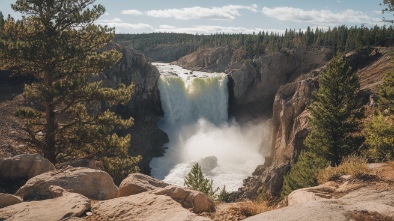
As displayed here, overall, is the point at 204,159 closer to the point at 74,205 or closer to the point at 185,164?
the point at 185,164

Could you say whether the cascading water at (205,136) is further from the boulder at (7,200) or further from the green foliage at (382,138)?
the boulder at (7,200)

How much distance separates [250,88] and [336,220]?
72063 millimetres

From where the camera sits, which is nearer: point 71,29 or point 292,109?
point 71,29

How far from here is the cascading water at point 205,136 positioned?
50.2 metres

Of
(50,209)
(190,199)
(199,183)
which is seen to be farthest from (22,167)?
(199,183)

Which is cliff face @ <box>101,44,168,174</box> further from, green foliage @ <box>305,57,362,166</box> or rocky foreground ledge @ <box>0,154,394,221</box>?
rocky foreground ledge @ <box>0,154,394,221</box>

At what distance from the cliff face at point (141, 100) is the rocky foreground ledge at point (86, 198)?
4505 centimetres

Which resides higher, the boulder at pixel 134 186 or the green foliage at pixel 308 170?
the boulder at pixel 134 186

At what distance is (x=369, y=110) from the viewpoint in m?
32.8

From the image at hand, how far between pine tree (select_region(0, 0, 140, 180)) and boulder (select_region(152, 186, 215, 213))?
956 centimetres

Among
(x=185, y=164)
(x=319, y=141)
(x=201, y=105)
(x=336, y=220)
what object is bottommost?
(x=185, y=164)

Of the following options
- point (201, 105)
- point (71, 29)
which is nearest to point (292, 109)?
point (201, 105)

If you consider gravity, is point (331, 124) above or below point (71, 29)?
below

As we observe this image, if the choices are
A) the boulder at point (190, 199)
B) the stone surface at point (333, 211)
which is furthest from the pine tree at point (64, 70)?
the stone surface at point (333, 211)
